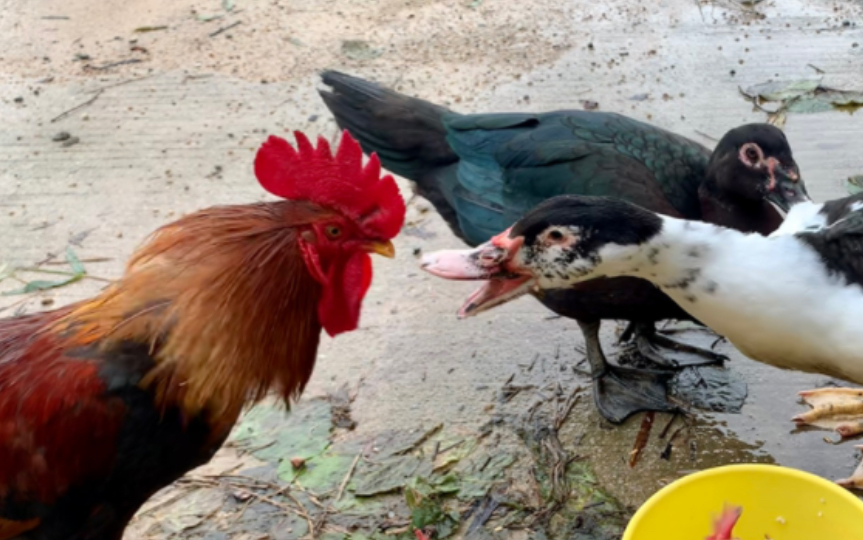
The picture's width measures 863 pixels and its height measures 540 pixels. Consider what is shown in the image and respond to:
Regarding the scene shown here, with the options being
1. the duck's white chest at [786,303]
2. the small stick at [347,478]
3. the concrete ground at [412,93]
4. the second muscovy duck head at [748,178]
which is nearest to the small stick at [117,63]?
the concrete ground at [412,93]

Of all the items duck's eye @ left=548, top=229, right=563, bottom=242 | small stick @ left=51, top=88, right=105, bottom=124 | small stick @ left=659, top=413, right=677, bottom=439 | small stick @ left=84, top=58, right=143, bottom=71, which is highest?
duck's eye @ left=548, top=229, right=563, bottom=242

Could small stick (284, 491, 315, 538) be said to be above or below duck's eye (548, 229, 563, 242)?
below

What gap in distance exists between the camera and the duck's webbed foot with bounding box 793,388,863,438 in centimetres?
279

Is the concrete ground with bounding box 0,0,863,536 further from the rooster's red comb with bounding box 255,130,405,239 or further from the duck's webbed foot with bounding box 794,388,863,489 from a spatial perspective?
the rooster's red comb with bounding box 255,130,405,239

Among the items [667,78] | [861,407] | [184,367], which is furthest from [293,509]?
[667,78]

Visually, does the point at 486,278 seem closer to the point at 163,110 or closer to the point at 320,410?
the point at 320,410

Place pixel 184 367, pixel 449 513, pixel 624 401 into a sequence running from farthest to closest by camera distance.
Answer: pixel 624 401, pixel 449 513, pixel 184 367

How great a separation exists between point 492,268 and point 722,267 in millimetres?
611

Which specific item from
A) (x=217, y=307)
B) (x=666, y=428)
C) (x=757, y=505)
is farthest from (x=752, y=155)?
(x=217, y=307)

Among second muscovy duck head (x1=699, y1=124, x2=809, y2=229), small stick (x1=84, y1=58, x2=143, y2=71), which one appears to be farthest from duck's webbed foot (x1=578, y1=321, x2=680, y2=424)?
small stick (x1=84, y1=58, x2=143, y2=71)

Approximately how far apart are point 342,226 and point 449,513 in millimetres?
1108

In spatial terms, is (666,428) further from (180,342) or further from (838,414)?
(180,342)

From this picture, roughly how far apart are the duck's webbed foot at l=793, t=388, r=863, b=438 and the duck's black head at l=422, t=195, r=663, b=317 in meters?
1.09

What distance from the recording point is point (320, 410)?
3080mm
